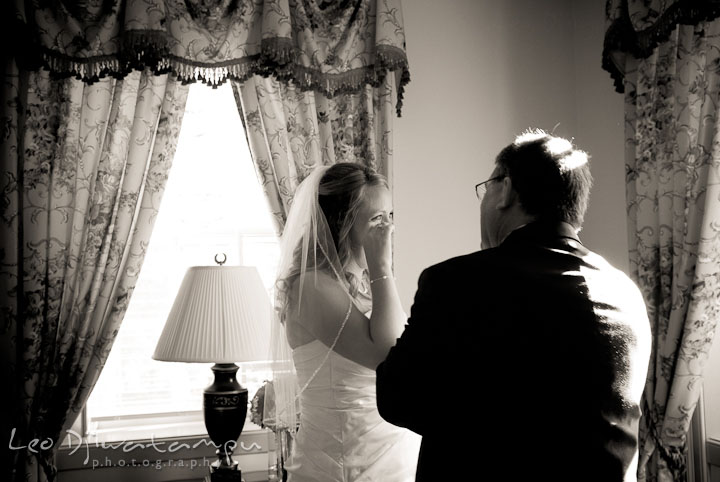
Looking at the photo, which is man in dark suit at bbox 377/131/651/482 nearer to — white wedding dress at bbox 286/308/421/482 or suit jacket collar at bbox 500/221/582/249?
suit jacket collar at bbox 500/221/582/249

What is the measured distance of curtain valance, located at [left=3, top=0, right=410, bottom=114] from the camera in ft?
7.96

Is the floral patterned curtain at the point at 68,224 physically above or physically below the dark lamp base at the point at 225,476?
above

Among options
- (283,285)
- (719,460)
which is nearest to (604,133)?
(719,460)

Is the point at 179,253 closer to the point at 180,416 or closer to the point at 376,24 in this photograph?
the point at 180,416

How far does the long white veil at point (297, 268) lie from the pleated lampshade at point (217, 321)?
0.16 metres

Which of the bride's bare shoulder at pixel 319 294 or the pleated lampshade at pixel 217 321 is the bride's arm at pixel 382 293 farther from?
the pleated lampshade at pixel 217 321

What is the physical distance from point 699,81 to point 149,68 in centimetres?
209

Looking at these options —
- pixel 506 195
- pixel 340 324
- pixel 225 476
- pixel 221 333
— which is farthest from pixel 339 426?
pixel 506 195

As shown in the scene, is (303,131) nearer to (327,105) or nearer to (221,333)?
(327,105)

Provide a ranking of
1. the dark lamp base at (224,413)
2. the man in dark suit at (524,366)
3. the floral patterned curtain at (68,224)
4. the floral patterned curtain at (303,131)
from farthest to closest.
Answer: the floral patterned curtain at (303,131)
the floral patterned curtain at (68,224)
the dark lamp base at (224,413)
the man in dark suit at (524,366)

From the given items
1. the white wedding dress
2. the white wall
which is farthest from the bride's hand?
the white wall

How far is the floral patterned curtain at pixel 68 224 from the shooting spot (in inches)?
92.7

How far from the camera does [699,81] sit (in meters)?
2.49

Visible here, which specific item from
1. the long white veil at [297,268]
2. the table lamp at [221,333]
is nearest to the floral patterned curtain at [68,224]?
the table lamp at [221,333]
